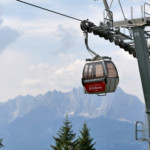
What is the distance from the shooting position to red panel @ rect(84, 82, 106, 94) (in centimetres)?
1387

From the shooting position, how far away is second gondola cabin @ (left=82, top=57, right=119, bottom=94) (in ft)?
45.6

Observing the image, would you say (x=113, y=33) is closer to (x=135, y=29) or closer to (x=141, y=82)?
(x=135, y=29)

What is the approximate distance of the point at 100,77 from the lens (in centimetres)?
1402

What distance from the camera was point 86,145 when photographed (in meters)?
51.4

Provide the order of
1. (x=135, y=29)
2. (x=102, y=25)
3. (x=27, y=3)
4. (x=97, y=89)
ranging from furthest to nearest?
(x=135, y=29)
(x=102, y=25)
(x=97, y=89)
(x=27, y=3)

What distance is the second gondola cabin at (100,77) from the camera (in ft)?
45.6

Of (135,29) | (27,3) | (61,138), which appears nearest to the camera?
(27,3)

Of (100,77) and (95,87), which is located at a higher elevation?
(100,77)

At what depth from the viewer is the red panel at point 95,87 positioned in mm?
13867

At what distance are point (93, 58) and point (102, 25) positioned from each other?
1879mm

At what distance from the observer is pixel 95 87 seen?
14.0 metres

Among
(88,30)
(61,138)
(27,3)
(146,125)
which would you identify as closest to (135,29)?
(88,30)

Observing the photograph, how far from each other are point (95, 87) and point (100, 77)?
420 millimetres

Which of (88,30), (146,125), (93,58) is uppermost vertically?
(88,30)
